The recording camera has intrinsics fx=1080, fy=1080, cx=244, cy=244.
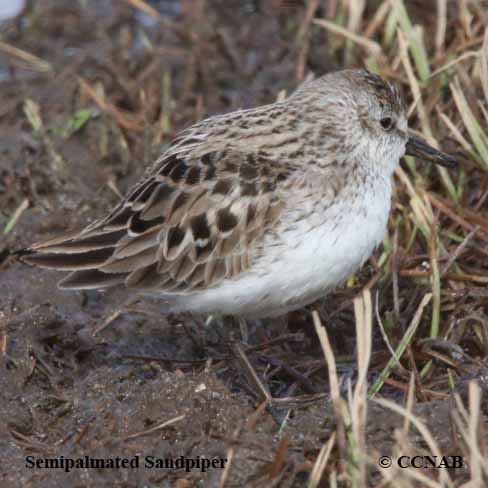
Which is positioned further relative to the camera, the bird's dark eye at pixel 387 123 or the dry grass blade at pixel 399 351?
the bird's dark eye at pixel 387 123

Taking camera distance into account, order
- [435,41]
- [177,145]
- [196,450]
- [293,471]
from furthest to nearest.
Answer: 1. [435,41]
2. [177,145]
3. [196,450]
4. [293,471]

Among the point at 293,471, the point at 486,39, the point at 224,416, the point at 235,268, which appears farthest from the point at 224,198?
the point at 486,39

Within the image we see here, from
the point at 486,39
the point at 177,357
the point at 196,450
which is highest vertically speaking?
the point at 486,39

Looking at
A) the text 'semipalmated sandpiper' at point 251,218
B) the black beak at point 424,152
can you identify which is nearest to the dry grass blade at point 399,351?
the text 'semipalmated sandpiper' at point 251,218

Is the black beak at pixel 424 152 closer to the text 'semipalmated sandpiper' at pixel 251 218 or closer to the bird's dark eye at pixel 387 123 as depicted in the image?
the bird's dark eye at pixel 387 123

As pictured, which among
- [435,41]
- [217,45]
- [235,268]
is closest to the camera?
[235,268]

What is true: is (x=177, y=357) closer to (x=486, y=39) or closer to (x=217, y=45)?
(x=486, y=39)

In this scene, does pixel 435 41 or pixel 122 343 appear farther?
pixel 435 41
